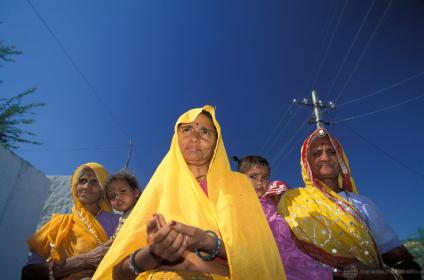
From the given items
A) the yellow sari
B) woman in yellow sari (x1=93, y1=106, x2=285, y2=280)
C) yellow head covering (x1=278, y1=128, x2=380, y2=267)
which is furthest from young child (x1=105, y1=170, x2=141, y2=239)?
yellow head covering (x1=278, y1=128, x2=380, y2=267)

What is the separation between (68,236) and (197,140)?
6.83 feet

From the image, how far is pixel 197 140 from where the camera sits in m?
2.18

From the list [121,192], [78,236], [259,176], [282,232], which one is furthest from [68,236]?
[282,232]

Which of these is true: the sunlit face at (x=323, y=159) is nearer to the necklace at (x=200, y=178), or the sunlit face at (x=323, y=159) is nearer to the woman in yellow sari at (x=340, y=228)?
the woman in yellow sari at (x=340, y=228)

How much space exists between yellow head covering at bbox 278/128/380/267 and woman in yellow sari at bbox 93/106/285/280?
33.4 inches

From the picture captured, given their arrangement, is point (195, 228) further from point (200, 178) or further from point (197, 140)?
point (197, 140)

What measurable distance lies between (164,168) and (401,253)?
2239 millimetres

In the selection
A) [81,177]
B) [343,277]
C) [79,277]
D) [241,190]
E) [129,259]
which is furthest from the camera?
[81,177]

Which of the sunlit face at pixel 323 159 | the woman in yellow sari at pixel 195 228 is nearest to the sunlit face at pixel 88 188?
the woman in yellow sari at pixel 195 228

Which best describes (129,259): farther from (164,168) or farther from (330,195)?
(330,195)

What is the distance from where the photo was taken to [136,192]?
3.55 meters

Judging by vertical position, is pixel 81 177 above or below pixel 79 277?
above

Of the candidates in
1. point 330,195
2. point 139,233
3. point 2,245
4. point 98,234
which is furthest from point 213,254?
point 2,245

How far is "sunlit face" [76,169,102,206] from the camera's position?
3342mm
